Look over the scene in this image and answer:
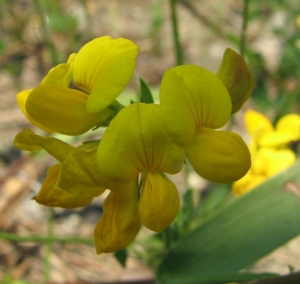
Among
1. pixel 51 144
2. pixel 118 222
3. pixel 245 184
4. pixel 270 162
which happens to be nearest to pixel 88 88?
pixel 51 144

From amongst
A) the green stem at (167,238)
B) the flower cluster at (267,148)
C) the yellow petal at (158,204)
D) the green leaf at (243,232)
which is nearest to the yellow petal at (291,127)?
the flower cluster at (267,148)

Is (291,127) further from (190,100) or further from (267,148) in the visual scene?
(190,100)

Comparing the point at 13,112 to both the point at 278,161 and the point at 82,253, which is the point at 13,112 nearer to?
the point at 82,253

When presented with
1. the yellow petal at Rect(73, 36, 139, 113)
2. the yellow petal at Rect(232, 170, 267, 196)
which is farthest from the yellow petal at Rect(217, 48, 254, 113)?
the yellow petal at Rect(232, 170, 267, 196)

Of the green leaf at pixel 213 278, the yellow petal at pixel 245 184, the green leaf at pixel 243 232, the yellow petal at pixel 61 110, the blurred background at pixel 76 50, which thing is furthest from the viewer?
the blurred background at pixel 76 50

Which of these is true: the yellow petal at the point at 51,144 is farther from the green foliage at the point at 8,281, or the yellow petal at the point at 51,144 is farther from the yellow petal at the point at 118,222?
the green foliage at the point at 8,281

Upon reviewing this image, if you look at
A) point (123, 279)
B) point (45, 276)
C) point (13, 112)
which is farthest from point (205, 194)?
point (13, 112)

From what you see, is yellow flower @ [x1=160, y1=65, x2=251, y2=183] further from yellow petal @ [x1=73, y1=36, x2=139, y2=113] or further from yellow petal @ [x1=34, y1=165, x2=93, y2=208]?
yellow petal @ [x1=34, y1=165, x2=93, y2=208]
